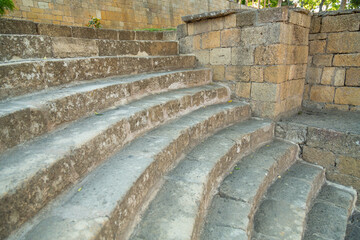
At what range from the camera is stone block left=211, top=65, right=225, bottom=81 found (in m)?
3.83

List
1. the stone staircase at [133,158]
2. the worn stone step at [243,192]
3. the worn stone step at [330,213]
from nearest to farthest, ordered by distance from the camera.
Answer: the stone staircase at [133,158] → the worn stone step at [243,192] → the worn stone step at [330,213]

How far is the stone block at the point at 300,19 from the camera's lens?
3.15 meters

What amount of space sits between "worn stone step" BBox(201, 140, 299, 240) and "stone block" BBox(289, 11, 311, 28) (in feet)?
6.41

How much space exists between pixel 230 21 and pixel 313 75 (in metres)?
1.86

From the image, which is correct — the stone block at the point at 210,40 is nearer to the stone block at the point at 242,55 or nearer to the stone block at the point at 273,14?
the stone block at the point at 242,55

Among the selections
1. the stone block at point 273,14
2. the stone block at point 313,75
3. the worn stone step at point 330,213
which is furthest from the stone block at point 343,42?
the worn stone step at point 330,213

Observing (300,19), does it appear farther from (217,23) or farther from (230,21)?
(217,23)

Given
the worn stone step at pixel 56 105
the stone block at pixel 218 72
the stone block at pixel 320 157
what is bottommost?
the stone block at pixel 320 157

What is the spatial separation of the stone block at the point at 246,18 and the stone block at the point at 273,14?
0.37 ft

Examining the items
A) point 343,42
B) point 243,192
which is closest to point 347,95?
point 343,42

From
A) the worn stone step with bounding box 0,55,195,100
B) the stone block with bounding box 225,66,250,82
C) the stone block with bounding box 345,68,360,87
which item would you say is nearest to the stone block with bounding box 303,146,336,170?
the stone block with bounding box 345,68,360,87

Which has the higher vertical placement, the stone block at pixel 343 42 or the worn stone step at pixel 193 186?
the stone block at pixel 343 42

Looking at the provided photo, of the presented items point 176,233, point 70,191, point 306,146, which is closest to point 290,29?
point 306,146

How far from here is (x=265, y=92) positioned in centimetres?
340
